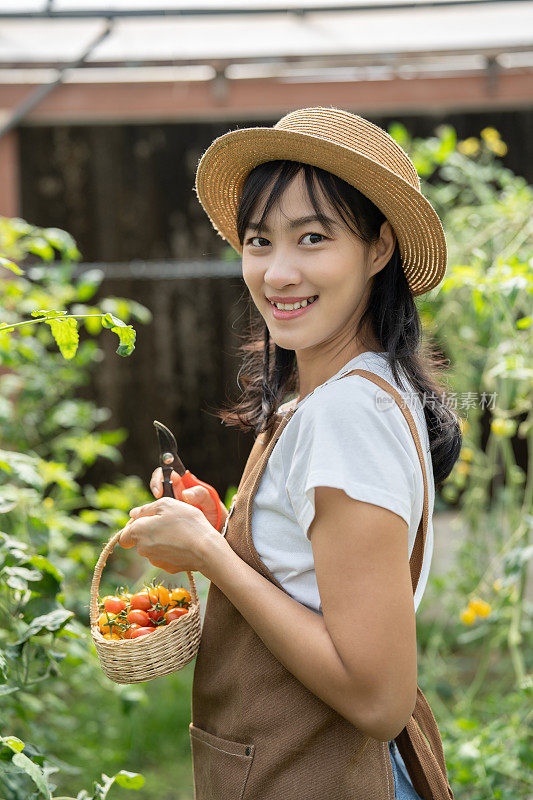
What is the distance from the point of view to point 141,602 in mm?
1526

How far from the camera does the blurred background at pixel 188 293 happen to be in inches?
97.5

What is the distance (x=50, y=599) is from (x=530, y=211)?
5.82 ft

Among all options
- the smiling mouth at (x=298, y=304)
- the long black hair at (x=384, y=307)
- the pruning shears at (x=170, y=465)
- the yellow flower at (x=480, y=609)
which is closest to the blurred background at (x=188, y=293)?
the yellow flower at (x=480, y=609)

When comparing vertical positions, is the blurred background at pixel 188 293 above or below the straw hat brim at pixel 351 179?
below

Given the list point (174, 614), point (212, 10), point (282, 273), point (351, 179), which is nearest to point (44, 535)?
point (174, 614)

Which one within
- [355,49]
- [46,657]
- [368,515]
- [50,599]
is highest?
[355,49]

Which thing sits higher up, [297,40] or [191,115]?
[297,40]

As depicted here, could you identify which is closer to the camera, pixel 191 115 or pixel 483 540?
pixel 483 540

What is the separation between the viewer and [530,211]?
103 inches

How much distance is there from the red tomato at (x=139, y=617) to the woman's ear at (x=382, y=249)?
0.67 meters

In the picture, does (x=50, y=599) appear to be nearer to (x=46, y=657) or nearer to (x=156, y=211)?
(x=46, y=657)

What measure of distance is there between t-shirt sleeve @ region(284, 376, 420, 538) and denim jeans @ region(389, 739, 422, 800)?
0.45m

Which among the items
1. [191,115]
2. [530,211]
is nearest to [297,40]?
[191,115]

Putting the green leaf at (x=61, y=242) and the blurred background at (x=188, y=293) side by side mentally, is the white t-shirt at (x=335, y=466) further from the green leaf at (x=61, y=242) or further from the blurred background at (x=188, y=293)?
the green leaf at (x=61, y=242)
